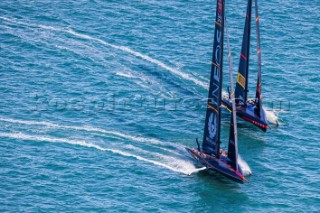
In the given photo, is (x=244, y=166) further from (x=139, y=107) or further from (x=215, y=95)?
(x=139, y=107)

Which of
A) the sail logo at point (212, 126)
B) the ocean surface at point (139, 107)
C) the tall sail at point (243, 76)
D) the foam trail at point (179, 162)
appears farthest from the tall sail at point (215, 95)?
the tall sail at point (243, 76)

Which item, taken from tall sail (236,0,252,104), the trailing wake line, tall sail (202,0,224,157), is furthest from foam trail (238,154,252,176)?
the trailing wake line

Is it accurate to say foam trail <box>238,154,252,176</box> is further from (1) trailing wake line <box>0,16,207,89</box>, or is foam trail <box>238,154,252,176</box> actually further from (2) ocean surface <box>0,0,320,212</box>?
(1) trailing wake line <box>0,16,207,89</box>

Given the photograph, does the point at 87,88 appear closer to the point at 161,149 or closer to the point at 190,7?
the point at 161,149

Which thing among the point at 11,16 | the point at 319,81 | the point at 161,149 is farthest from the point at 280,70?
the point at 11,16

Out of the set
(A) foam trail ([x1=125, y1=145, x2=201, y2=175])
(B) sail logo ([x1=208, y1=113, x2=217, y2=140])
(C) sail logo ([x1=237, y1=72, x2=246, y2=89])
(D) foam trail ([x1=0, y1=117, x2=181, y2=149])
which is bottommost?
(A) foam trail ([x1=125, y1=145, x2=201, y2=175])

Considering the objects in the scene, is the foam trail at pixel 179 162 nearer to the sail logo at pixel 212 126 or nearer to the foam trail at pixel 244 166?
the sail logo at pixel 212 126

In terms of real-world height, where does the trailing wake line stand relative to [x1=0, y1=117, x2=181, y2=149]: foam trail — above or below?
above
